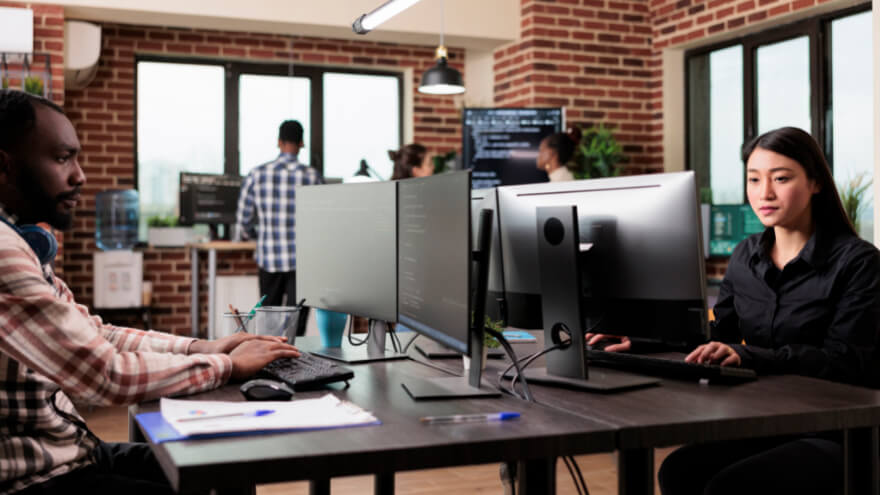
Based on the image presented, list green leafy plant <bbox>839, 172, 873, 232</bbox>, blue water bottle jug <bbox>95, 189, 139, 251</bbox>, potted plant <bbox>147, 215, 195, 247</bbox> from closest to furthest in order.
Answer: green leafy plant <bbox>839, 172, 873, 232</bbox> < blue water bottle jug <bbox>95, 189, 139, 251</bbox> < potted plant <bbox>147, 215, 195, 247</bbox>

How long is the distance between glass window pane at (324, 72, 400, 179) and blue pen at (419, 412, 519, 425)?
17.9 feet

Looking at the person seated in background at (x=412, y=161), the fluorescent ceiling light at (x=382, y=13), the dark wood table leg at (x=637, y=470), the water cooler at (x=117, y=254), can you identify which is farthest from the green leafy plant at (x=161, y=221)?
the dark wood table leg at (x=637, y=470)

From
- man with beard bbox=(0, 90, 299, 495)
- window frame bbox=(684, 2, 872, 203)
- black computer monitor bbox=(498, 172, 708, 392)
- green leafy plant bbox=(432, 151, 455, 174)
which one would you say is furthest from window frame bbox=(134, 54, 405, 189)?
man with beard bbox=(0, 90, 299, 495)

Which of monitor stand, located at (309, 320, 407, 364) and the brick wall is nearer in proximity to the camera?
monitor stand, located at (309, 320, 407, 364)

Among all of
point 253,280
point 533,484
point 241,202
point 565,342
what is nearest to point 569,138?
point 241,202

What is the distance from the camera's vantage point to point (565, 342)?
1.68 m

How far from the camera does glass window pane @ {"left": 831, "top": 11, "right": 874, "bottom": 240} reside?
4.58 metres

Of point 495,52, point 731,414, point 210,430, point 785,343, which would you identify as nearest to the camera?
point 210,430

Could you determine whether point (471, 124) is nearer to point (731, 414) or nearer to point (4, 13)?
point (4, 13)

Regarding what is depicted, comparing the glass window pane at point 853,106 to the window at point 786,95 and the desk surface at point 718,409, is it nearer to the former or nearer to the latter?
the window at point 786,95

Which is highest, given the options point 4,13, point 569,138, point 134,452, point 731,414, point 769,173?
point 4,13

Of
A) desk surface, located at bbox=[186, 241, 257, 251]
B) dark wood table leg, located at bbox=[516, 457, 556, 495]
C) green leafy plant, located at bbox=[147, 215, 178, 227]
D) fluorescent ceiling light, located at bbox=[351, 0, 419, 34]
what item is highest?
fluorescent ceiling light, located at bbox=[351, 0, 419, 34]

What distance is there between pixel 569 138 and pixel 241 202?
199cm

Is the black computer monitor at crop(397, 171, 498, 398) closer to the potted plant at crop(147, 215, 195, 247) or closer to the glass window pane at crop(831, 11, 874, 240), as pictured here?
the glass window pane at crop(831, 11, 874, 240)
